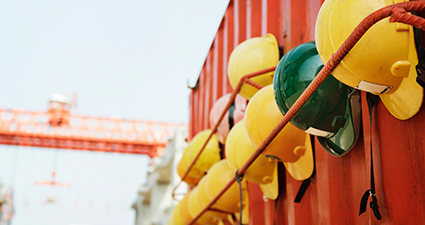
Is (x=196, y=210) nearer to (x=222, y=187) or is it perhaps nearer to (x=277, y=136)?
(x=222, y=187)

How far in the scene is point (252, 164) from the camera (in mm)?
2730

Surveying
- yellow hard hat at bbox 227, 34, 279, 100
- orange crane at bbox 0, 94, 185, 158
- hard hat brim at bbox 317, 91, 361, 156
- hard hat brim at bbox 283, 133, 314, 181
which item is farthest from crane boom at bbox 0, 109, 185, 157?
hard hat brim at bbox 317, 91, 361, 156

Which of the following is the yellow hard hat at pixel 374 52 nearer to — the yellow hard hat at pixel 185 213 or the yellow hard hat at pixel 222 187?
the yellow hard hat at pixel 222 187

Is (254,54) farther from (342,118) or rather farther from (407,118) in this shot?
(407,118)

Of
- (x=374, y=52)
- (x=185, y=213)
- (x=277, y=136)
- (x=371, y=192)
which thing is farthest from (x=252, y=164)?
(x=185, y=213)

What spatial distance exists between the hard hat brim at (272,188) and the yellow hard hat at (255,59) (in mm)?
603

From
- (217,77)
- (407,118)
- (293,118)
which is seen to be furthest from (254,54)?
(217,77)

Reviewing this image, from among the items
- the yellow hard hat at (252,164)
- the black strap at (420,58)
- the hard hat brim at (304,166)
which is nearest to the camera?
the black strap at (420,58)

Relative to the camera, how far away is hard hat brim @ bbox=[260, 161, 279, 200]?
9.41 feet

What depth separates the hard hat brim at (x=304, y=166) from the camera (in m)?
2.40

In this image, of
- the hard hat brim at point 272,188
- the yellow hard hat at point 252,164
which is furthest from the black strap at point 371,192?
the hard hat brim at point 272,188

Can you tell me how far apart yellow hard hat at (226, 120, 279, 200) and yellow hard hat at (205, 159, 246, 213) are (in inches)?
21.1

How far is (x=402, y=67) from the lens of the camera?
57.1 inches

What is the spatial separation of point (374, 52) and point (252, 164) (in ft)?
4.69
